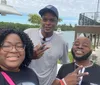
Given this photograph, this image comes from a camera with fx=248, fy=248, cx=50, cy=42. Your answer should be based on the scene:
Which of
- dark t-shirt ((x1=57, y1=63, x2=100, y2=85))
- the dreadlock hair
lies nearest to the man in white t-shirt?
dark t-shirt ((x1=57, y1=63, x2=100, y2=85))

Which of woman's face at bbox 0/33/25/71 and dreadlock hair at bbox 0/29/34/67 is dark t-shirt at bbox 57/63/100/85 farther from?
woman's face at bbox 0/33/25/71

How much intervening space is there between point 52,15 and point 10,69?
1195mm

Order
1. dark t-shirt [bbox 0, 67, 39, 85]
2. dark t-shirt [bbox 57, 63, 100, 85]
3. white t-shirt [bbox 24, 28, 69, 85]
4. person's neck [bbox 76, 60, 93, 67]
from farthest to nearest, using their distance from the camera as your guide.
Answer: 1. white t-shirt [bbox 24, 28, 69, 85]
2. person's neck [bbox 76, 60, 93, 67]
3. dark t-shirt [bbox 57, 63, 100, 85]
4. dark t-shirt [bbox 0, 67, 39, 85]

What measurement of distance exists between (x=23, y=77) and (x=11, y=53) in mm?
193

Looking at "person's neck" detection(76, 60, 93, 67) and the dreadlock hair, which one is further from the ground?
the dreadlock hair

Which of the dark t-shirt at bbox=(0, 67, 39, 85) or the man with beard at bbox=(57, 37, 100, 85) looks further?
the man with beard at bbox=(57, 37, 100, 85)

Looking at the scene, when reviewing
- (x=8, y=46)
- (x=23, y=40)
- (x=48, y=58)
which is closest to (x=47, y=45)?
(x=48, y=58)

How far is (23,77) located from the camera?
1.77m

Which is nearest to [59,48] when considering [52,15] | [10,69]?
[52,15]

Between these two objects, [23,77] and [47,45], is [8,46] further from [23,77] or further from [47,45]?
[47,45]

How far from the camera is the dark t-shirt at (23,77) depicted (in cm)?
168

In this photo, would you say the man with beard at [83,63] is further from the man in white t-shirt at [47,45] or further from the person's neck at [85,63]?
the man in white t-shirt at [47,45]

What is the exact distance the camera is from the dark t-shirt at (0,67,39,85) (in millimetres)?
1683

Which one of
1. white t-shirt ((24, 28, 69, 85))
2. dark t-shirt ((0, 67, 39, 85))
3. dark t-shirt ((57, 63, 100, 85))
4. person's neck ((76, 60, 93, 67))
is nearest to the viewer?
dark t-shirt ((0, 67, 39, 85))
